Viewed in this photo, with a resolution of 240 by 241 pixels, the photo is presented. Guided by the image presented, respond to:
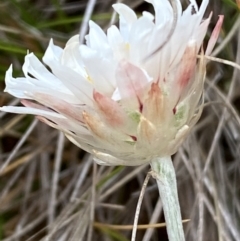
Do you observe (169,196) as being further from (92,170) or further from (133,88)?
(92,170)

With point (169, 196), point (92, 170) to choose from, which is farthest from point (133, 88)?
point (92, 170)

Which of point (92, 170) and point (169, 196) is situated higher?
point (92, 170)

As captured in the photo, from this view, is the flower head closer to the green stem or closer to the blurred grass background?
the green stem

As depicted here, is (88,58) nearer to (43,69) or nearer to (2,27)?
(43,69)

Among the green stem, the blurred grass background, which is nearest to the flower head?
the green stem

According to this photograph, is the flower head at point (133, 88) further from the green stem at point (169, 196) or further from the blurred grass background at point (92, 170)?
the blurred grass background at point (92, 170)

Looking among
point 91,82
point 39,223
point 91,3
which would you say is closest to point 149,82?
point 91,82
